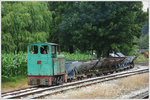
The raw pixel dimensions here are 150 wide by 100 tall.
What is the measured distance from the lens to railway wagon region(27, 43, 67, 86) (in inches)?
608

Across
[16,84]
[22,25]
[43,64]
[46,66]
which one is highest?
[22,25]

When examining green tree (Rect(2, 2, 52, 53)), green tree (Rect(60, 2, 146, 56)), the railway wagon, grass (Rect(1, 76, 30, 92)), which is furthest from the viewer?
green tree (Rect(60, 2, 146, 56))

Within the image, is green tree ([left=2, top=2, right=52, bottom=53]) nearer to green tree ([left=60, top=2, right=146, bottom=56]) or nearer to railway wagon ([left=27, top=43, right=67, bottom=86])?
green tree ([left=60, top=2, right=146, bottom=56])

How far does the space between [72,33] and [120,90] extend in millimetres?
19933

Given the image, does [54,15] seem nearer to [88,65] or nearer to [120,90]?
[88,65]

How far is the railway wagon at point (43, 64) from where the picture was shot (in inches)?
608

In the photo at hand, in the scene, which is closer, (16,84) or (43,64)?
(43,64)

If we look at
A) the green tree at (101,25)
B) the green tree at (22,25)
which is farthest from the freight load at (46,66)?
the green tree at (101,25)

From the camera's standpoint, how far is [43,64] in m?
15.5

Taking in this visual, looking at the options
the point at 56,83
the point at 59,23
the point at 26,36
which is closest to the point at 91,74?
the point at 56,83

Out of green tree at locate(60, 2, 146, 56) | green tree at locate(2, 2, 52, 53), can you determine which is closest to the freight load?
green tree at locate(2, 2, 52, 53)

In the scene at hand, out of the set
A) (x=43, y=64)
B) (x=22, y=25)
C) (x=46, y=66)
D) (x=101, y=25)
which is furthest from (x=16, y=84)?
(x=101, y=25)

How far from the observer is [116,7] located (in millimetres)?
32750

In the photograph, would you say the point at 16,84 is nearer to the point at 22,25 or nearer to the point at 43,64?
the point at 43,64
